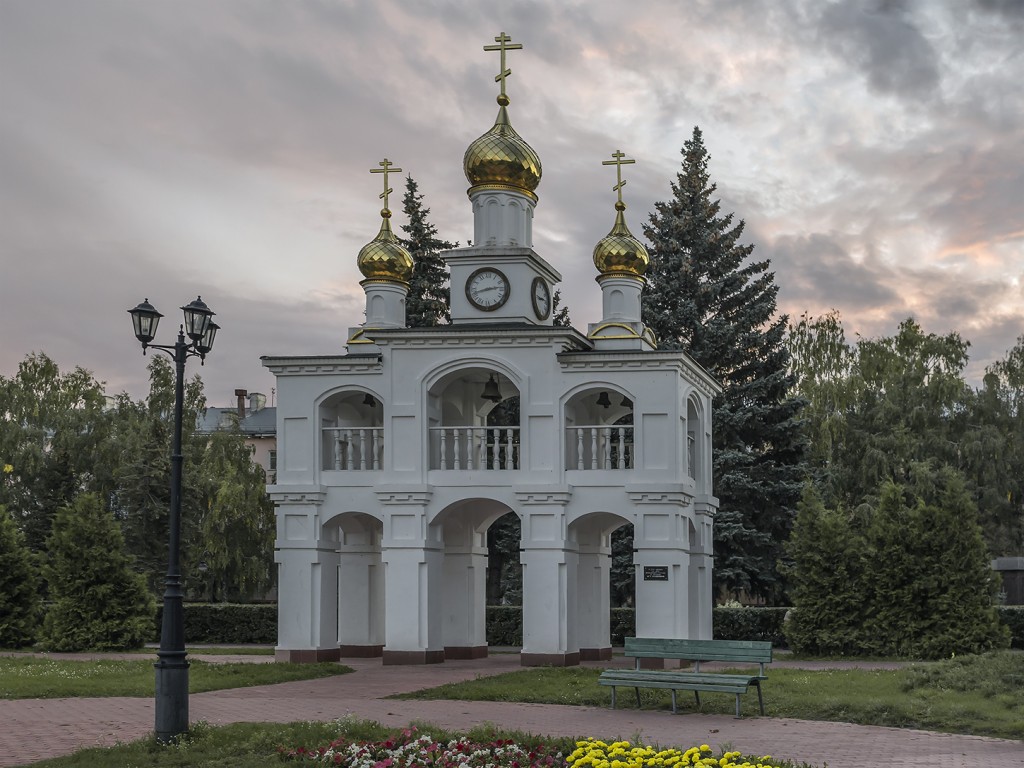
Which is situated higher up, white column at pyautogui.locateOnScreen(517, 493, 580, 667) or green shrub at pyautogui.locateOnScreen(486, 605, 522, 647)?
white column at pyautogui.locateOnScreen(517, 493, 580, 667)

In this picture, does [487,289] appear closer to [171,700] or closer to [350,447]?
[350,447]

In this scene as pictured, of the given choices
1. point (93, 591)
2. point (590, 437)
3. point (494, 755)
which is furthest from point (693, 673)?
point (93, 591)

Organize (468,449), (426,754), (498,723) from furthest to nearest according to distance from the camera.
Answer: (468,449) < (498,723) < (426,754)

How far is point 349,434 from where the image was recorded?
23.4m

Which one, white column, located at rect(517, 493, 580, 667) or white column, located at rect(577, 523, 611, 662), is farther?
white column, located at rect(577, 523, 611, 662)

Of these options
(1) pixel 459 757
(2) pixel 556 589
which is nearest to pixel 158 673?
(1) pixel 459 757

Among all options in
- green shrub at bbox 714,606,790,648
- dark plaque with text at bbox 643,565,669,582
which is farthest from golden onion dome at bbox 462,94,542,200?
green shrub at bbox 714,606,790,648

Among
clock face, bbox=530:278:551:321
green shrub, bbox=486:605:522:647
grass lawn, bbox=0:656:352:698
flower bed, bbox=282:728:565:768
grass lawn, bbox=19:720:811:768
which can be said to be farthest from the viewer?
green shrub, bbox=486:605:522:647

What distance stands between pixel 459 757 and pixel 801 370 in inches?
1390

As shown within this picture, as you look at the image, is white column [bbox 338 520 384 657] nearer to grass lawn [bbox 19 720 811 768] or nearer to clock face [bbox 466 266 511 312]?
clock face [bbox 466 266 511 312]

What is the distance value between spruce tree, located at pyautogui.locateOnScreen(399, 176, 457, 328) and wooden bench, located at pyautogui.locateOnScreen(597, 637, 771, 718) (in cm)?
2137

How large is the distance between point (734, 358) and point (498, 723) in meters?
21.3

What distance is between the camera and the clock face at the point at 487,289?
76.0 ft

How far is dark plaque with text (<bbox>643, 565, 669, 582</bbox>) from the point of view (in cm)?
2144
